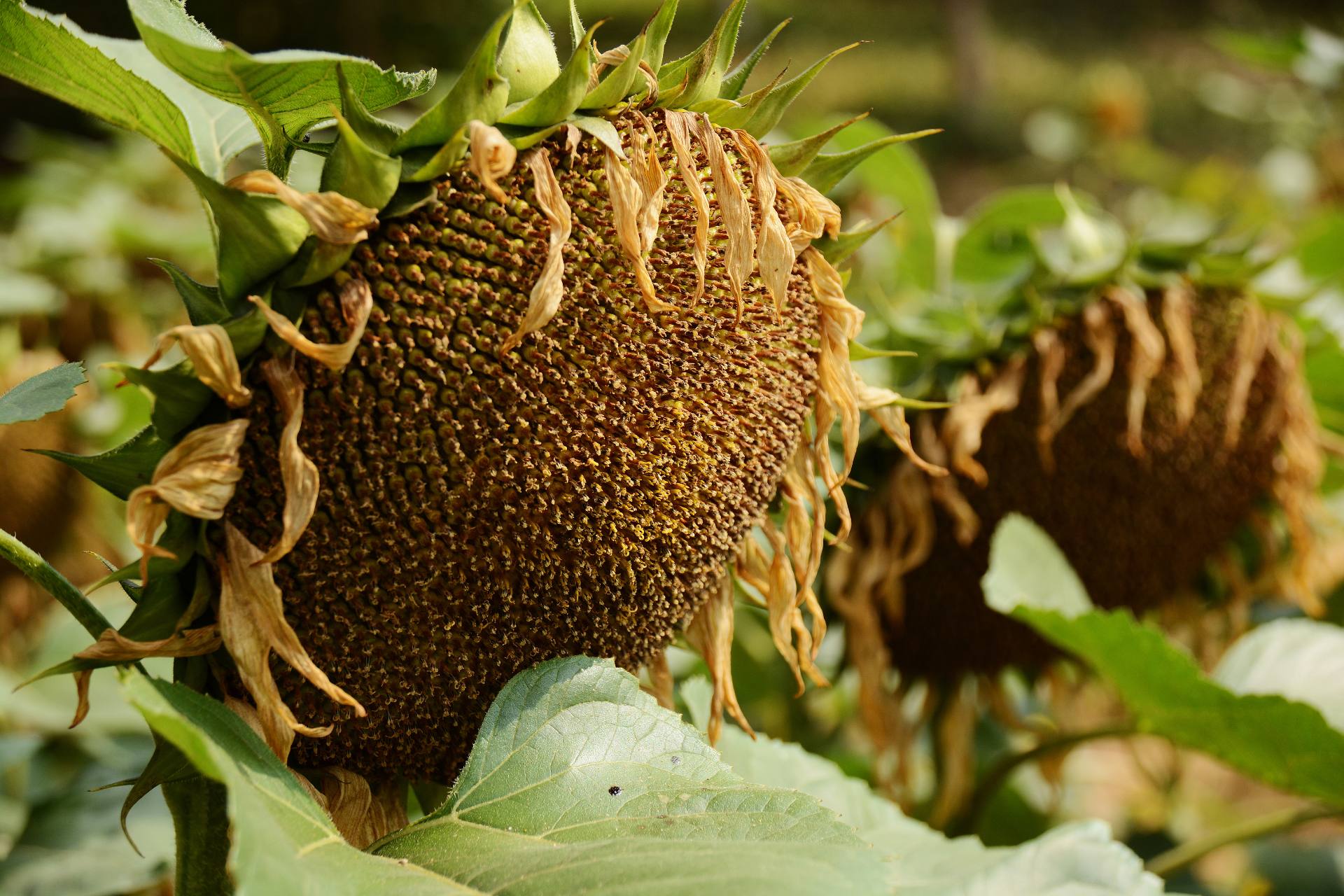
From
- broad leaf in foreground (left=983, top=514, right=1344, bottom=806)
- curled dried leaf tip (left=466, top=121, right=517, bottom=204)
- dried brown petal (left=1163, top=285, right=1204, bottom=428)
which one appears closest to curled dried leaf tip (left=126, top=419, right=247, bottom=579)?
curled dried leaf tip (left=466, top=121, right=517, bottom=204)

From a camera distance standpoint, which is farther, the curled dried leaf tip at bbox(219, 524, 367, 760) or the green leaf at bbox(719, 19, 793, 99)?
the green leaf at bbox(719, 19, 793, 99)

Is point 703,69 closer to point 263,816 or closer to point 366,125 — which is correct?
point 366,125

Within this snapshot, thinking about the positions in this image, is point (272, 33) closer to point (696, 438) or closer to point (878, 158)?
point (878, 158)

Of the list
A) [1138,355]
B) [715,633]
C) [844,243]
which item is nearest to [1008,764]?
[1138,355]

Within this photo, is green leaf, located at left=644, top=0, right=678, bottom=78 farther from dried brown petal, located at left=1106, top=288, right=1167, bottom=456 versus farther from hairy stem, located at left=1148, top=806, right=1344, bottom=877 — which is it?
hairy stem, located at left=1148, top=806, right=1344, bottom=877

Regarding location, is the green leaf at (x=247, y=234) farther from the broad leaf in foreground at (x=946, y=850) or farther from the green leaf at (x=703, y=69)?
the broad leaf in foreground at (x=946, y=850)

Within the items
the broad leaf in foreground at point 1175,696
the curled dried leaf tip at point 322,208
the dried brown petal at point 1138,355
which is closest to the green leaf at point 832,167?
the curled dried leaf tip at point 322,208
